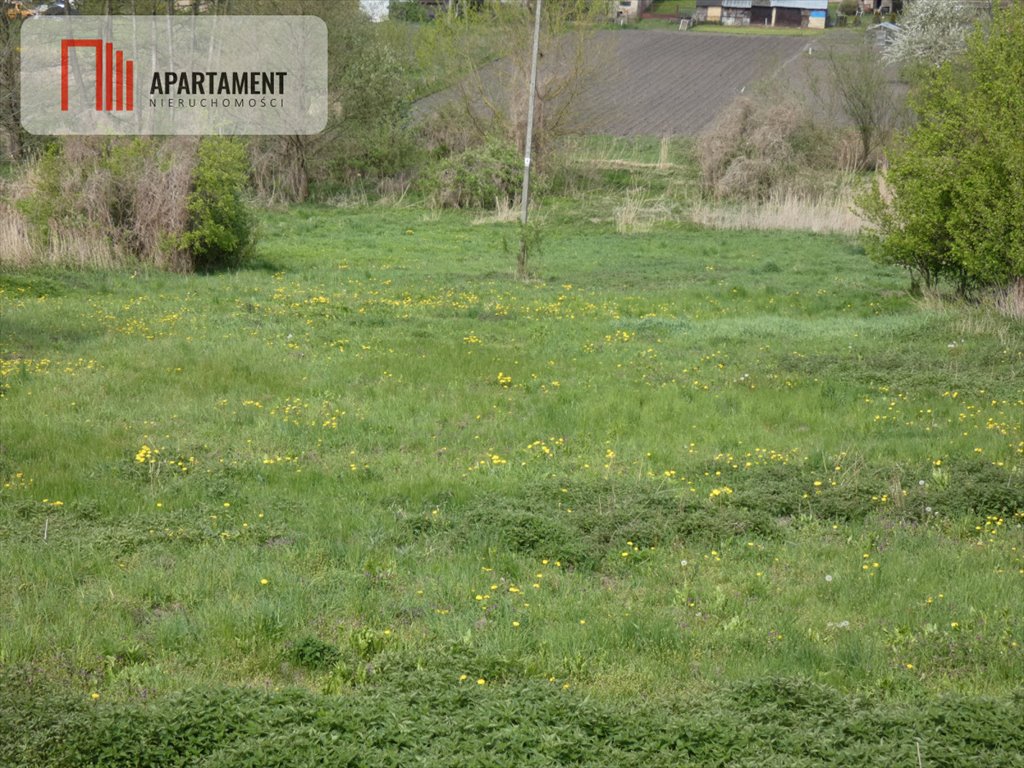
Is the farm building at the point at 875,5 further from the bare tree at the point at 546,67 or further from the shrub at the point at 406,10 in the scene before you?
the bare tree at the point at 546,67

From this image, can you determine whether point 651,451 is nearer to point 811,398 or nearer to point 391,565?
point 811,398

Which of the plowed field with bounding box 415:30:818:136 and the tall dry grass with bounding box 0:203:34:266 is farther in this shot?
the plowed field with bounding box 415:30:818:136

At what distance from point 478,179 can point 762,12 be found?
5904 centimetres

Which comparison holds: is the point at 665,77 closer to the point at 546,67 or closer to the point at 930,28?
the point at 930,28

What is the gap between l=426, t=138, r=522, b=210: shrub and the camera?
33531mm

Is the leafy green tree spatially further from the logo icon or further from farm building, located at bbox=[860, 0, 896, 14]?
farm building, located at bbox=[860, 0, 896, 14]

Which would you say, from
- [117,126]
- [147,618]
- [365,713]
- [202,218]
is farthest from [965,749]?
[117,126]

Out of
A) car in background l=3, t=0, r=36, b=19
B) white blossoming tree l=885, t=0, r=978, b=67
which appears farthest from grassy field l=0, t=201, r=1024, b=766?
white blossoming tree l=885, t=0, r=978, b=67

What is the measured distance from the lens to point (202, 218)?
19781mm

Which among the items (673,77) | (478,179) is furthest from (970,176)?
(673,77)

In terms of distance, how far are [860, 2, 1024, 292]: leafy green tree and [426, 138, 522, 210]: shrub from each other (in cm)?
1765

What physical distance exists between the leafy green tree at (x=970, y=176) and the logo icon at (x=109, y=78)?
91.0 feet

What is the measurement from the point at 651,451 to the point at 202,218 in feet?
41.9

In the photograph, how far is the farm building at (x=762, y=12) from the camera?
8225 cm
